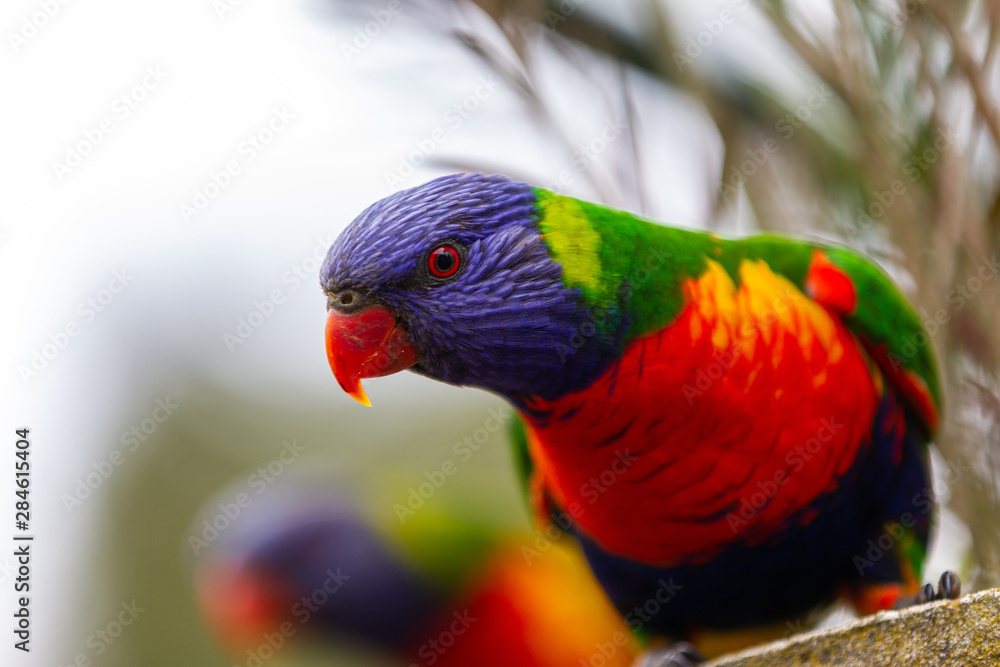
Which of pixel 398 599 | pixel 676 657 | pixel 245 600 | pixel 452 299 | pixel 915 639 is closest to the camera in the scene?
pixel 915 639

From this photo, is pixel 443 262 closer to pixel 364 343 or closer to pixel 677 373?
pixel 364 343

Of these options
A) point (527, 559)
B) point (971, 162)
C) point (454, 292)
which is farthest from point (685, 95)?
point (527, 559)

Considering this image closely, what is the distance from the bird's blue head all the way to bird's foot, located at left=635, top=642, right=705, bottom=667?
957 millimetres

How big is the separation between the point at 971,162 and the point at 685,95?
742mm

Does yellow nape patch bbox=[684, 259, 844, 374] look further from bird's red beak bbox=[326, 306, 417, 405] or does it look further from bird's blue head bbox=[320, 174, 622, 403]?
bird's red beak bbox=[326, 306, 417, 405]

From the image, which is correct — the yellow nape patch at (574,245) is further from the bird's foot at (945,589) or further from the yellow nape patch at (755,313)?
the bird's foot at (945,589)

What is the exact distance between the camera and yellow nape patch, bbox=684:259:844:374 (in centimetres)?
163

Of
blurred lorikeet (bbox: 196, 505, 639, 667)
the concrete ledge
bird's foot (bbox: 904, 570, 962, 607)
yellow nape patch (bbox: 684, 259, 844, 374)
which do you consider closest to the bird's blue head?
yellow nape patch (bbox: 684, 259, 844, 374)

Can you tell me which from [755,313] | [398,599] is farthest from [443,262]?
[398,599]

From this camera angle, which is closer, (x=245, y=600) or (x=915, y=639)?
(x=915, y=639)

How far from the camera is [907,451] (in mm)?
1963

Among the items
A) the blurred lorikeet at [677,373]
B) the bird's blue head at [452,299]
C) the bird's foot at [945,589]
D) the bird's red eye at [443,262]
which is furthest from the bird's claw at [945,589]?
the bird's red eye at [443,262]

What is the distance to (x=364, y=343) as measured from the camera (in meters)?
1.47

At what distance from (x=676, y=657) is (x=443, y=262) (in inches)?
48.9
